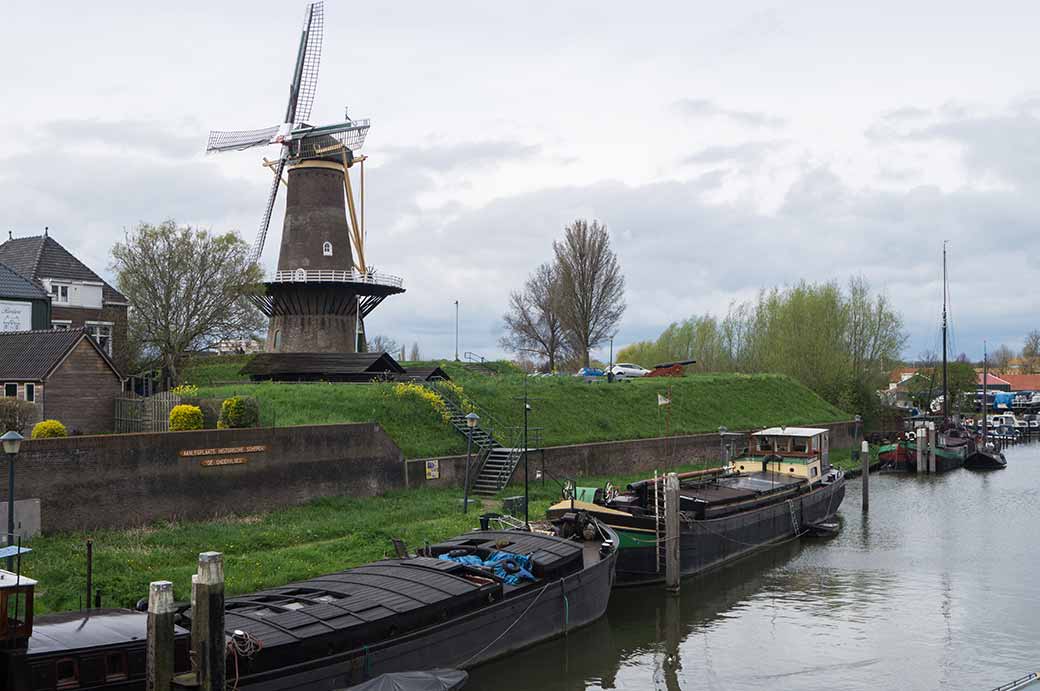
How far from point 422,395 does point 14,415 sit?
54.5ft

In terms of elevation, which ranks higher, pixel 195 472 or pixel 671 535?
pixel 195 472

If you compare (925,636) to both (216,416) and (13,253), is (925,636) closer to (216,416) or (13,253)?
(216,416)

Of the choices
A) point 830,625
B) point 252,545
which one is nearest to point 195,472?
point 252,545

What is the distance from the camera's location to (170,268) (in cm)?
4562

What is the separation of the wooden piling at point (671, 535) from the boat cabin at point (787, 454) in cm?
1257

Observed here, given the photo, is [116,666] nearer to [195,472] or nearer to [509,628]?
[509,628]

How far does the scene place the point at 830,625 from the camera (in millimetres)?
23984

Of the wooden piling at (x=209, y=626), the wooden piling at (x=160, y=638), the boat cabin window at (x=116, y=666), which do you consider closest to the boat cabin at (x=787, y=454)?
the wooden piling at (x=209, y=626)

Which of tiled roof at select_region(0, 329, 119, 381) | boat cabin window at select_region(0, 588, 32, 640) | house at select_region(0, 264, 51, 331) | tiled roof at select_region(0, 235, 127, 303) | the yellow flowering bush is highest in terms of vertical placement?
tiled roof at select_region(0, 235, 127, 303)

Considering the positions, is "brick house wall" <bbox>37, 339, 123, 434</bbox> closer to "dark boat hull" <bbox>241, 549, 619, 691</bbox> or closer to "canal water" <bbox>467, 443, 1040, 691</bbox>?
"dark boat hull" <bbox>241, 549, 619, 691</bbox>

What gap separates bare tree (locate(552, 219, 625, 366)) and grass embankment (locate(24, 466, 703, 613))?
1801 inches

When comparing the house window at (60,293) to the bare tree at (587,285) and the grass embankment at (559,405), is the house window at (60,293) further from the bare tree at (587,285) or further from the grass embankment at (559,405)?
the bare tree at (587,285)

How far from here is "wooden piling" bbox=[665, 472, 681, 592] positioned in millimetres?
27266

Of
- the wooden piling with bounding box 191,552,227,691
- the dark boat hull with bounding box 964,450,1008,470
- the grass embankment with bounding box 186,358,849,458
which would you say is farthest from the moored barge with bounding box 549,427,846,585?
the dark boat hull with bounding box 964,450,1008,470
